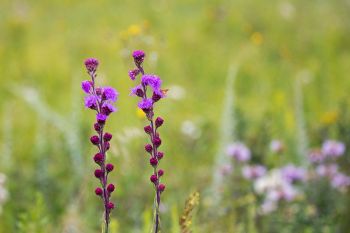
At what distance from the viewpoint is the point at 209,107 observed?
630 cm

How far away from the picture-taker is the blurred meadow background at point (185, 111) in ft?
10.5

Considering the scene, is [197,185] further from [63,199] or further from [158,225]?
[158,225]

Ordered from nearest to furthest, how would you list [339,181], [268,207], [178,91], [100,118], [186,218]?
[100,118] → [186,218] → [268,207] → [339,181] → [178,91]

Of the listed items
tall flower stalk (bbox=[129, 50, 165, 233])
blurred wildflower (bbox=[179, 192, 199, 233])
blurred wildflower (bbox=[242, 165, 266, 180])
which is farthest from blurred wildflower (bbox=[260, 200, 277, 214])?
tall flower stalk (bbox=[129, 50, 165, 233])

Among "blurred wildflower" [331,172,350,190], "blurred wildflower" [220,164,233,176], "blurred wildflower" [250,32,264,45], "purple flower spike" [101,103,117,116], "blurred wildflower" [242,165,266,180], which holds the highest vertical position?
"blurred wildflower" [250,32,264,45]

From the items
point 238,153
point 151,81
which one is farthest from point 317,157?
point 151,81

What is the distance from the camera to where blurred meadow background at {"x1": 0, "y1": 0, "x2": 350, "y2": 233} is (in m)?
3.21

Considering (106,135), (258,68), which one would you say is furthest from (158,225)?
(258,68)

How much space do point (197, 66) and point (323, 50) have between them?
149 centimetres

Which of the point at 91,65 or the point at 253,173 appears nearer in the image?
the point at 91,65

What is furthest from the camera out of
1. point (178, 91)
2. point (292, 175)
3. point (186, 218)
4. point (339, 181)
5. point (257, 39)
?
point (178, 91)

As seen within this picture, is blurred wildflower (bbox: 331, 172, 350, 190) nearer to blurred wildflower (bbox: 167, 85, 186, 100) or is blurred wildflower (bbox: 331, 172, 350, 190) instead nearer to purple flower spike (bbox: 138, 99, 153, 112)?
purple flower spike (bbox: 138, 99, 153, 112)

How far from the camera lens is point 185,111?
20.6 ft

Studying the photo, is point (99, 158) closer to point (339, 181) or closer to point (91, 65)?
point (91, 65)
